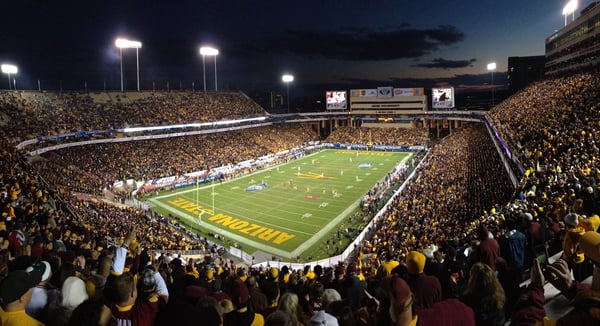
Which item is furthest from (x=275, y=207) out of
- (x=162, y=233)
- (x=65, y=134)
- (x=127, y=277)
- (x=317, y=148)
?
(x=317, y=148)

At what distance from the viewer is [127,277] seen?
3.29m

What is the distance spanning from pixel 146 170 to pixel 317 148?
35.5m

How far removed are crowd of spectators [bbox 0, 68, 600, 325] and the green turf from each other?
351 cm

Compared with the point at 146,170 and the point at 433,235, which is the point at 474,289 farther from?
the point at 146,170

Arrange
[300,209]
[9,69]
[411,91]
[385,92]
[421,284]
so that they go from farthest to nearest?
[385,92], [411,91], [9,69], [300,209], [421,284]

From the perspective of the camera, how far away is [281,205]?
32.8 meters

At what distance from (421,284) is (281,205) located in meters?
29.1

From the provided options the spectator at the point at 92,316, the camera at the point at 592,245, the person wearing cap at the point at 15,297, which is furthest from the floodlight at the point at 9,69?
the camera at the point at 592,245

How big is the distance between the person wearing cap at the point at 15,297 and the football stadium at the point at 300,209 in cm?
1

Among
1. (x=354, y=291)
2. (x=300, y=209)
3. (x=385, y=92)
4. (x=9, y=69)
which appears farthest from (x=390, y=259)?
(x=385, y=92)

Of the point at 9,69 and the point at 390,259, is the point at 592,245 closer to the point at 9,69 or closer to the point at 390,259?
the point at 390,259

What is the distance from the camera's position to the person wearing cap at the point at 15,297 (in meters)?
3.02

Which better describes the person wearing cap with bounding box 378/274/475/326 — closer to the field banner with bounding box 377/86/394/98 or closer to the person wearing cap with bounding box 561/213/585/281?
the person wearing cap with bounding box 561/213/585/281

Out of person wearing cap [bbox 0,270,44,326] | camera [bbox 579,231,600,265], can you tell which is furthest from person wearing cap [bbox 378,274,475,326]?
person wearing cap [bbox 0,270,44,326]
